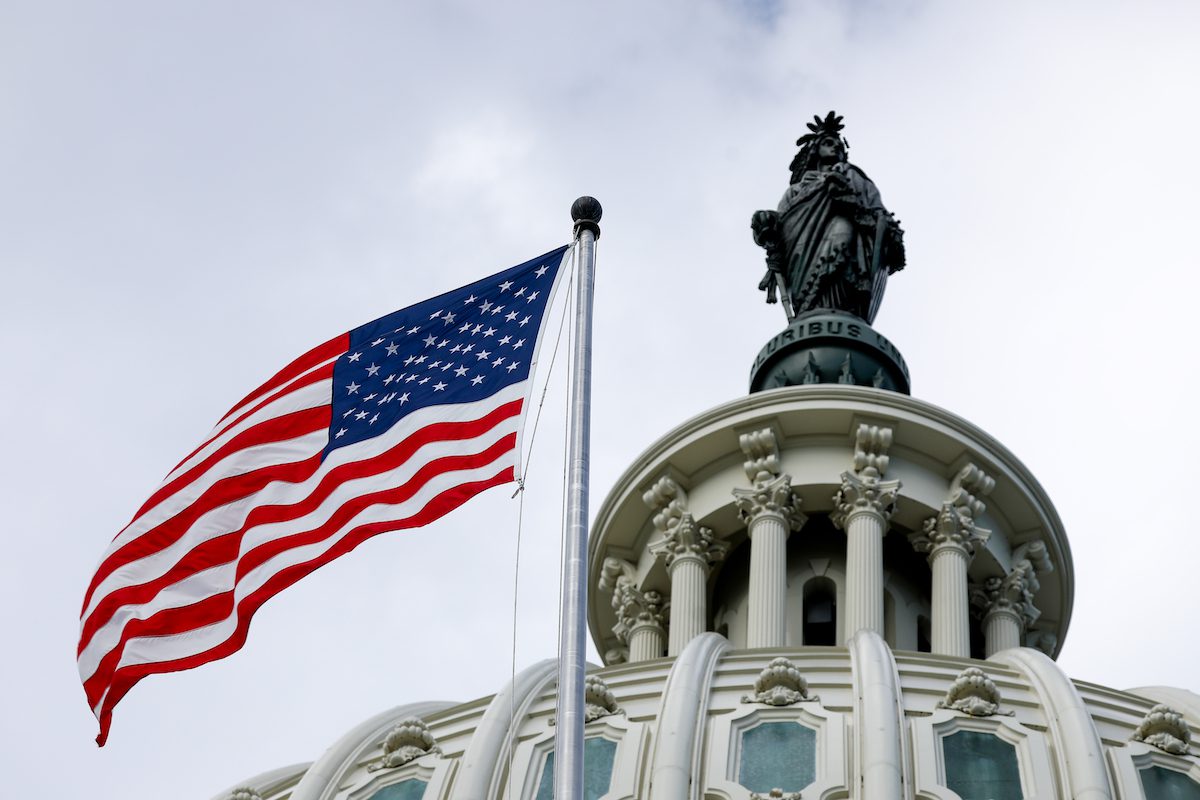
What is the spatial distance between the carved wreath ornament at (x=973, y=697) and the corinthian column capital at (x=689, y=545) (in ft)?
41.0

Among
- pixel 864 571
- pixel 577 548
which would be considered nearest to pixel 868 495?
pixel 864 571

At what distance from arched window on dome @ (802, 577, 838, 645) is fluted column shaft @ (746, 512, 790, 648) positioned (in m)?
1.28

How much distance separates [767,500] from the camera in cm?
5269

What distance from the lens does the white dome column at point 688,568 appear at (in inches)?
2051

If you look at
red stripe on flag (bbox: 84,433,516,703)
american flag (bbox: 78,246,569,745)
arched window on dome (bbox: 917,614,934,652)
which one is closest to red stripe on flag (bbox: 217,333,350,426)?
american flag (bbox: 78,246,569,745)

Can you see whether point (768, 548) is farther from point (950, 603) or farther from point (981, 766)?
point (981, 766)

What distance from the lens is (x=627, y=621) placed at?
55.2 metres

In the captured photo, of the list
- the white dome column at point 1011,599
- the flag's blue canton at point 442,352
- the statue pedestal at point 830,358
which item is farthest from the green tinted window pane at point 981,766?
the statue pedestal at point 830,358

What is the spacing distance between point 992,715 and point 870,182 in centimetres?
2236

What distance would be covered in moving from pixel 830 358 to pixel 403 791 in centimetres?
1827

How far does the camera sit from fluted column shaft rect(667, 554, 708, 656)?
2041 inches

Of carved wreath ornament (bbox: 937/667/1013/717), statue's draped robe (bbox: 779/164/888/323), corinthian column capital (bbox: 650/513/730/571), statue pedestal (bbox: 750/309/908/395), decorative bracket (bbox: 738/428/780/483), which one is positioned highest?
statue's draped robe (bbox: 779/164/888/323)

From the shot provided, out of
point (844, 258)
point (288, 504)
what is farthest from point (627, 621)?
point (288, 504)

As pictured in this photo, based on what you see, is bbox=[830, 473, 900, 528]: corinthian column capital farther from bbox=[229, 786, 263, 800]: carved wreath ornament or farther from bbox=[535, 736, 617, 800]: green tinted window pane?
bbox=[229, 786, 263, 800]: carved wreath ornament
